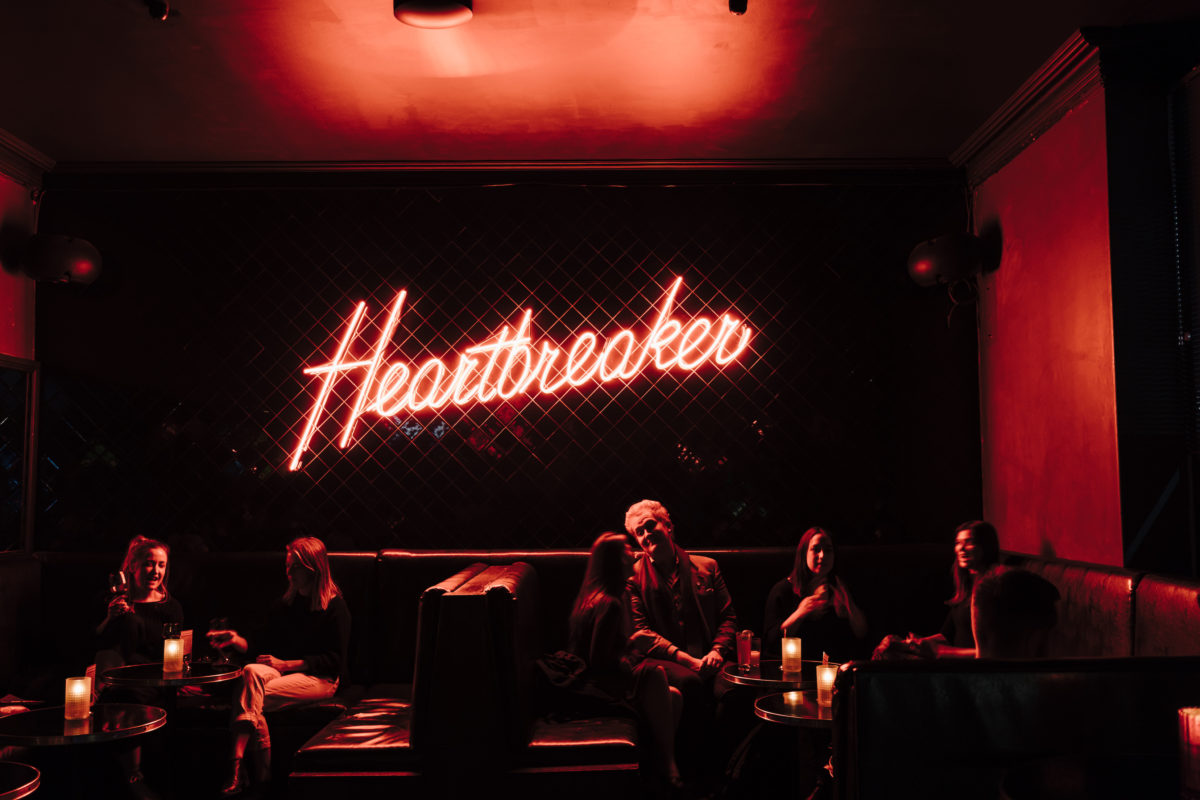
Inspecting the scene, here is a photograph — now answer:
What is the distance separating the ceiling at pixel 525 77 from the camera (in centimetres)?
403

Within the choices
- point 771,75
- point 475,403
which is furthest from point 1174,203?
point 475,403

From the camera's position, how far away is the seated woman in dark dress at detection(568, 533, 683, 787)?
4.24 metres

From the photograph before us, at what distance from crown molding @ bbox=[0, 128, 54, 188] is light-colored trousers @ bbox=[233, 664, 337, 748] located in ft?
11.1

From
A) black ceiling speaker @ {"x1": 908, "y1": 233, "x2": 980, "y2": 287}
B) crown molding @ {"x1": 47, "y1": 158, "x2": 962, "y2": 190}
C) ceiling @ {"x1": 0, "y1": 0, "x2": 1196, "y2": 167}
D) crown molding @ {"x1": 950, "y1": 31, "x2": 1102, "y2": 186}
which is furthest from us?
crown molding @ {"x1": 47, "y1": 158, "x2": 962, "y2": 190}

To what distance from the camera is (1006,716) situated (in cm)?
220

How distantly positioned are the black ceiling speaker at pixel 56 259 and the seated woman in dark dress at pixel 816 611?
4405 millimetres

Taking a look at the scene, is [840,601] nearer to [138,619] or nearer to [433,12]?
[433,12]

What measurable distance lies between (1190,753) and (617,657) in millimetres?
2964

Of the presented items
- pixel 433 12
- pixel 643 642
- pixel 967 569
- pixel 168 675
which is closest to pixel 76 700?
pixel 168 675

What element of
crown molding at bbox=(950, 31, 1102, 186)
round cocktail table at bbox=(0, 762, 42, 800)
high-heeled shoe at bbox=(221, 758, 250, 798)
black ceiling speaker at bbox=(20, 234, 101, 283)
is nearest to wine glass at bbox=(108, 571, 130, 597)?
high-heeled shoe at bbox=(221, 758, 250, 798)

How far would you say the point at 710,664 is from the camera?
15.1 feet

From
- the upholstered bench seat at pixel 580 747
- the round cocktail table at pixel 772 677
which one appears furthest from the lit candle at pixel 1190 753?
the upholstered bench seat at pixel 580 747

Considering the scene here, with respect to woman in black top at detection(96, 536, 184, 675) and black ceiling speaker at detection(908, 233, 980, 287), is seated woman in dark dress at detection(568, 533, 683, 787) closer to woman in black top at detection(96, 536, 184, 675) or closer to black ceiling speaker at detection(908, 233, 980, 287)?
woman in black top at detection(96, 536, 184, 675)

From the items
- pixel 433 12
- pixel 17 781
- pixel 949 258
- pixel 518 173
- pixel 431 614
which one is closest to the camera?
pixel 17 781
